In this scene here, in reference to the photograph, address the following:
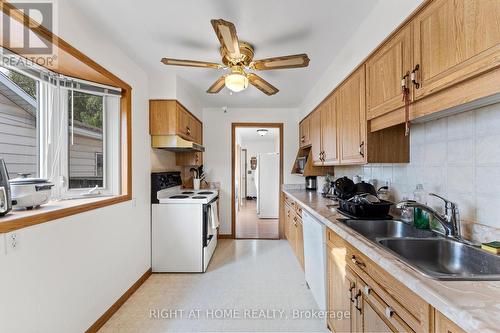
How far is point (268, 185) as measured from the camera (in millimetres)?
6016

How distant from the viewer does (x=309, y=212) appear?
90.8 inches

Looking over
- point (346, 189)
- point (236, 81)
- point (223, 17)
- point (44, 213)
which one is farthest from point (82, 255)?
point (346, 189)

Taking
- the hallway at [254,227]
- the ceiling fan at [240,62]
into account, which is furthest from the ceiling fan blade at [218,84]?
the hallway at [254,227]

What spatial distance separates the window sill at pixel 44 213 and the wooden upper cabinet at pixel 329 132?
2.28 metres

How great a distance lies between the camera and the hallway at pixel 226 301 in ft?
6.23

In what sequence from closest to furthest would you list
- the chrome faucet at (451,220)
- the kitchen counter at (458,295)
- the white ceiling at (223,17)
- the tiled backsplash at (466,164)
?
the kitchen counter at (458,295) → the tiled backsplash at (466,164) → the chrome faucet at (451,220) → the white ceiling at (223,17)

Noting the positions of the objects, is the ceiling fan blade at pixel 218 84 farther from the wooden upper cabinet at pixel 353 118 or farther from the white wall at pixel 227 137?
the white wall at pixel 227 137

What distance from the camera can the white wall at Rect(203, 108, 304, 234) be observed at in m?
4.33

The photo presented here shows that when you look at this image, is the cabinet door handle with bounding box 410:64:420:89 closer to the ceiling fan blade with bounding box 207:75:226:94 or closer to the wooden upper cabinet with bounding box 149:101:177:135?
the ceiling fan blade with bounding box 207:75:226:94

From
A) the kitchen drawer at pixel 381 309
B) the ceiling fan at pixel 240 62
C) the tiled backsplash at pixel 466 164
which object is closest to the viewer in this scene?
the kitchen drawer at pixel 381 309

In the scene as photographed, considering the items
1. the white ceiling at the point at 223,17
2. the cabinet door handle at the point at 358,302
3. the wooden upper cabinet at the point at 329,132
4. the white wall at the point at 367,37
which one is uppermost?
the white ceiling at the point at 223,17

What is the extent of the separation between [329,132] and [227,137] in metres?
2.16

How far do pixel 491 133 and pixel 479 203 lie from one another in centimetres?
36

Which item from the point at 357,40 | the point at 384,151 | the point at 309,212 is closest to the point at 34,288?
the point at 309,212
